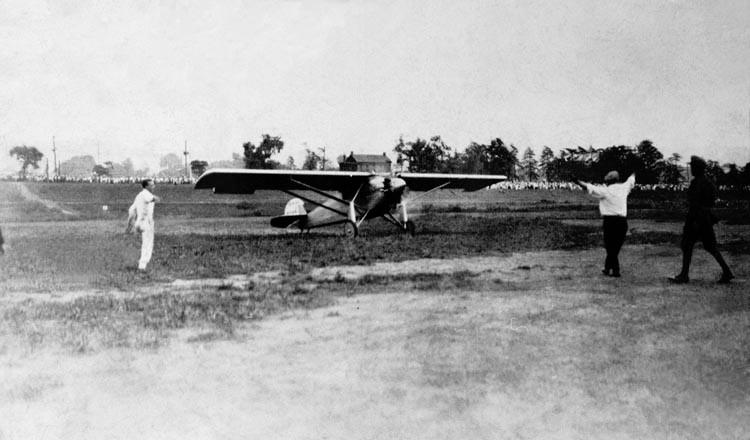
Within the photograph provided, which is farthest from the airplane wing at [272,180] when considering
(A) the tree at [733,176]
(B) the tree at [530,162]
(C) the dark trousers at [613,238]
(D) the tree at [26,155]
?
(A) the tree at [733,176]

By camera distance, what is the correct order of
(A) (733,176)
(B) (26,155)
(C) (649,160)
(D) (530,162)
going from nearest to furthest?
(B) (26,155) → (A) (733,176) → (C) (649,160) → (D) (530,162)

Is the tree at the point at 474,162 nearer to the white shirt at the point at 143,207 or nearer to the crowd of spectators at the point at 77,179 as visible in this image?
the crowd of spectators at the point at 77,179

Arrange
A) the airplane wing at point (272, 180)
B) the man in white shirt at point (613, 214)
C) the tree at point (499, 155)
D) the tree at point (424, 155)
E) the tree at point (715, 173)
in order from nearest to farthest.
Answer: the tree at point (715, 173), the man in white shirt at point (613, 214), the tree at point (499, 155), the airplane wing at point (272, 180), the tree at point (424, 155)

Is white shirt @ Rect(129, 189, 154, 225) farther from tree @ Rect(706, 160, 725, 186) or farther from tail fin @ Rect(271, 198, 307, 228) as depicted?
tail fin @ Rect(271, 198, 307, 228)

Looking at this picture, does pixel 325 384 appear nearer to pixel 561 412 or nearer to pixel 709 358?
pixel 561 412

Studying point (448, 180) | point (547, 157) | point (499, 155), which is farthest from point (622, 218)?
point (499, 155)

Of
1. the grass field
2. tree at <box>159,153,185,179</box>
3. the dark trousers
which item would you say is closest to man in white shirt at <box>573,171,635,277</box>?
the dark trousers

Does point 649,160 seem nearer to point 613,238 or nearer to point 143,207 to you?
point 613,238

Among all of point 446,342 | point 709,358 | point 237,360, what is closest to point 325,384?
point 237,360
